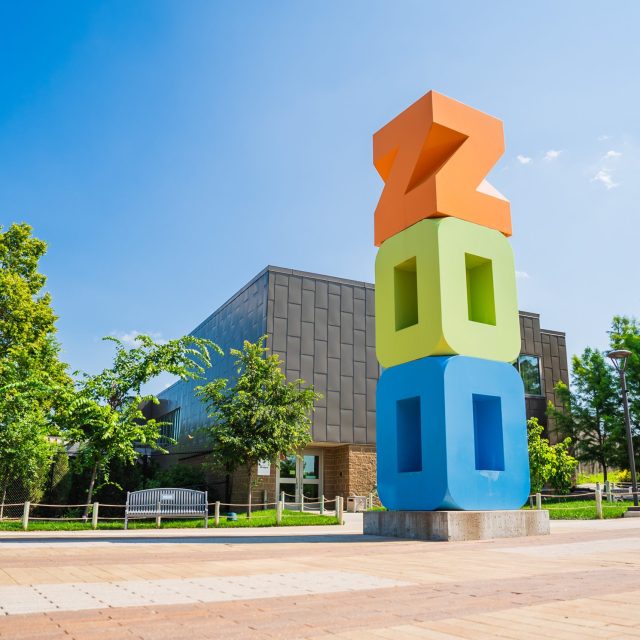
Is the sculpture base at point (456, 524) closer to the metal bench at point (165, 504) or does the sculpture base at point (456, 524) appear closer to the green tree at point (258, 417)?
the metal bench at point (165, 504)

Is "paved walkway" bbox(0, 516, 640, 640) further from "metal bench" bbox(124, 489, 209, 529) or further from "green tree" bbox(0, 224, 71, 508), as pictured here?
"green tree" bbox(0, 224, 71, 508)

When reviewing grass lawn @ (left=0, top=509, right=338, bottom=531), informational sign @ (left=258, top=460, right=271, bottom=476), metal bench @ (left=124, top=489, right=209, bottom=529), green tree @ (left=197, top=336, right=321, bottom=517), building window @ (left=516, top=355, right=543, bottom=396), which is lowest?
grass lawn @ (left=0, top=509, right=338, bottom=531)

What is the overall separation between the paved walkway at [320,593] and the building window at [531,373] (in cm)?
3013

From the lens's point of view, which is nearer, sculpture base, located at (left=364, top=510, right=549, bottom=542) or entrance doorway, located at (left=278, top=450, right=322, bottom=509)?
sculpture base, located at (left=364, top=510, right=549, bottom=542)

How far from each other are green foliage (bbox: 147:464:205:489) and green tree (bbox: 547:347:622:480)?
2212cm

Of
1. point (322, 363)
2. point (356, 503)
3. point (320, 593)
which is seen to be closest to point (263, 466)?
point (356, 503)

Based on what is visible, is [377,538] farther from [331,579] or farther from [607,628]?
[607,628]

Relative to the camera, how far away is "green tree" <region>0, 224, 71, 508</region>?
→ 21297mm

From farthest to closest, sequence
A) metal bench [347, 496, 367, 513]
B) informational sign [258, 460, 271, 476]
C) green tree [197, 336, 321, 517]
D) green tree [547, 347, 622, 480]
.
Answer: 1. green tree [547, 347, 622, 480]
2. metal bench [347, 496, 367, 513]
3. informational sign [258, 460, 271, 476]
4. green tree [197, 336, 321, 517]

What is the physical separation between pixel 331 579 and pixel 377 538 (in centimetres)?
695

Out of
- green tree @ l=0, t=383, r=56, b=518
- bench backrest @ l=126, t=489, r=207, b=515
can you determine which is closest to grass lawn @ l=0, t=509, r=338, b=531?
bench backrest @ l=126, t=489, r=207, b=515

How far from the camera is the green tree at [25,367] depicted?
21.3 m

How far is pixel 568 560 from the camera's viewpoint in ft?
29.8

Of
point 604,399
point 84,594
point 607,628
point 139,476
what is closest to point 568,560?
point 607,628
